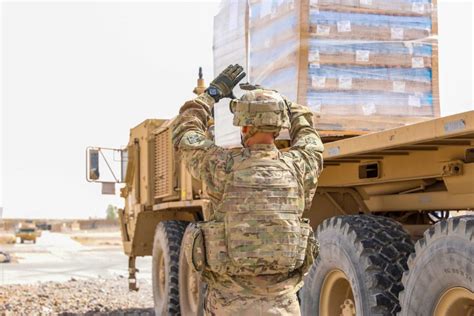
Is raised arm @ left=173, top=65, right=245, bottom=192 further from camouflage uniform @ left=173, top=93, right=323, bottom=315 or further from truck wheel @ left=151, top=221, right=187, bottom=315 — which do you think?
truck wheel @ left=151, top=221, right=187, bottom=315

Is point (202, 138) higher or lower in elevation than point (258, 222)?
higher

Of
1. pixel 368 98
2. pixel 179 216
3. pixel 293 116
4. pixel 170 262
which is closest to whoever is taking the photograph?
pixel 293 116

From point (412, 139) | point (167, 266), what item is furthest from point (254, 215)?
point (167, 266)

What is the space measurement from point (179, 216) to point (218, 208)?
5969 millimetres

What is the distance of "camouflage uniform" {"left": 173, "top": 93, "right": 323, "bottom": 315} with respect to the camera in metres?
3.92

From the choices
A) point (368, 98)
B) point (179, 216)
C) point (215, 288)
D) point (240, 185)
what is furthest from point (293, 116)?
point (179, 216)

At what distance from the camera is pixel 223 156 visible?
3996 mm

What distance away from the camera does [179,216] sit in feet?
32.6

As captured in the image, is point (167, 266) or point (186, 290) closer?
point (186, 290)

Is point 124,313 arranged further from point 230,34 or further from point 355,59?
point 355,59

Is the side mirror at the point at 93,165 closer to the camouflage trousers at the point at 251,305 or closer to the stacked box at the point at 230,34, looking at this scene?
the stacked box at the point at 230,34

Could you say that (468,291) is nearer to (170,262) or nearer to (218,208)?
(218,208)

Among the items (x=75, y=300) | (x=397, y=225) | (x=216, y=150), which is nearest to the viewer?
(x=216, y=150)

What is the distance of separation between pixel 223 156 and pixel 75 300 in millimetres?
8038
